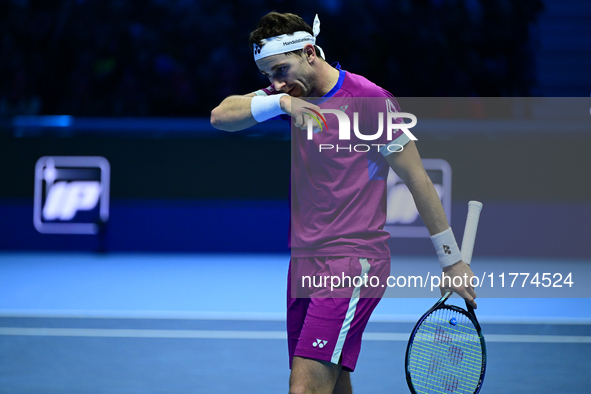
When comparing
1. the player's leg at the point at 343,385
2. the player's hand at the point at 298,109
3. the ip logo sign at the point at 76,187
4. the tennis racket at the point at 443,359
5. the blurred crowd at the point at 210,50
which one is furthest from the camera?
the blurred crowd at the point at 210,50

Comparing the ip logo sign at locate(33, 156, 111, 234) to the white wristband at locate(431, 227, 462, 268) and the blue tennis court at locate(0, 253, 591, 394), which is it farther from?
the white wristband at locate(431, 227, 462, 268)

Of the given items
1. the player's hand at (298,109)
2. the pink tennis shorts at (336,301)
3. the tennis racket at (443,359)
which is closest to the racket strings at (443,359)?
the tennis racket at (443,359)

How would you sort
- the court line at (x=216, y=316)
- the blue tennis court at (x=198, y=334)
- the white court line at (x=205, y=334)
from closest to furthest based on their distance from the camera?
1. the blue tennis court at (x=198, y=334)
2. the white court line at (x=205, y=334)
3. the court line at (x=216, y=316)

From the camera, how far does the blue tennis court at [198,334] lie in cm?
351

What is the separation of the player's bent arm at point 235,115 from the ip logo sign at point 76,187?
4.97 m

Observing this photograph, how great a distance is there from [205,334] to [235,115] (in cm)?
242

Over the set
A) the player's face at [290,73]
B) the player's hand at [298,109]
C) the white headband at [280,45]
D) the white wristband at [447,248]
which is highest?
the white headband at [280,45]

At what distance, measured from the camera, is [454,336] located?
272cm

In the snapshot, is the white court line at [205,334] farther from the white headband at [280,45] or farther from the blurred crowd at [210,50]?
the blurred crowd at [210,50]

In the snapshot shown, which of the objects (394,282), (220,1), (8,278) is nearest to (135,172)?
(8,278)

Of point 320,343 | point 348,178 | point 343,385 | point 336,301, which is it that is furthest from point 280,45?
point 343,385

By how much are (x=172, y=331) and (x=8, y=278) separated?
2427 millimetres

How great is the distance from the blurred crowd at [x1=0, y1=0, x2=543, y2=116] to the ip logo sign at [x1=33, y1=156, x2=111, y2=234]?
2.38 m

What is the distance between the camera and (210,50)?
9539mm
